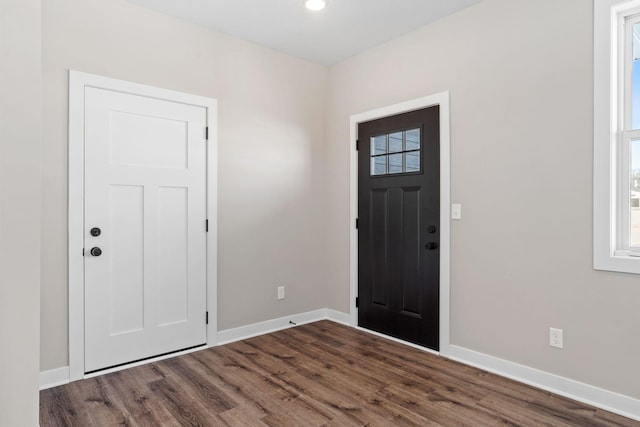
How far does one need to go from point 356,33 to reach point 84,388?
3427 millimetres

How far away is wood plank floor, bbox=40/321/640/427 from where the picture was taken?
7.10 ft

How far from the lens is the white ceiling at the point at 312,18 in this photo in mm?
2912

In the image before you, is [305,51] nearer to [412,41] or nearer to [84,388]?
[412,41]

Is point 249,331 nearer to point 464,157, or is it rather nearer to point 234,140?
point 234,140

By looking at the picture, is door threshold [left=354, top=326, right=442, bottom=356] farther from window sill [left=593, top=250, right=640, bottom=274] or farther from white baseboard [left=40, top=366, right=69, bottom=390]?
white baseboard [left=40, top=366, right=69, bottom=390]

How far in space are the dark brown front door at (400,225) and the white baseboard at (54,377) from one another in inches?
96.7

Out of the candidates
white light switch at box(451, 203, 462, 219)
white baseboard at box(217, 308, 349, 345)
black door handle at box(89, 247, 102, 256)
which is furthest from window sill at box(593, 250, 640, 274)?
black door handle at box(89, 247, 102, 256)

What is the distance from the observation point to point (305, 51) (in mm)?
3787

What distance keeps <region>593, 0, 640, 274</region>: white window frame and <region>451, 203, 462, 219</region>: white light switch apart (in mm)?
883

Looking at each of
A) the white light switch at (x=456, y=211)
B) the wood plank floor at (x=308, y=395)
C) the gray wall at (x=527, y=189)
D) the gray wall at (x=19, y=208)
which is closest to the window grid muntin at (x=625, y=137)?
the gray wall at (x=527, y=189)

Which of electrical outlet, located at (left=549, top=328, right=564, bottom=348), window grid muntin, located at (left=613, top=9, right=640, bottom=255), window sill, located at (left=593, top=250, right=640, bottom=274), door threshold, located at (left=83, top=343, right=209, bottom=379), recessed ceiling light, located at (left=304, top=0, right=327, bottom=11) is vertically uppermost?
recessed ceiling light, located at (left=304, top=0, right=327, bottom=11)

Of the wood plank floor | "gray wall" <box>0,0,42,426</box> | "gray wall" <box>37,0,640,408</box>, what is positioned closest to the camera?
"gray wall" <box>0,0,42,426</box>

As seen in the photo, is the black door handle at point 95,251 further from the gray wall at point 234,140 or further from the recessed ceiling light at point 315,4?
the recessed ceiling light at point 315,4

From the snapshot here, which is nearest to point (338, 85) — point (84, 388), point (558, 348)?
point (558, 348)
